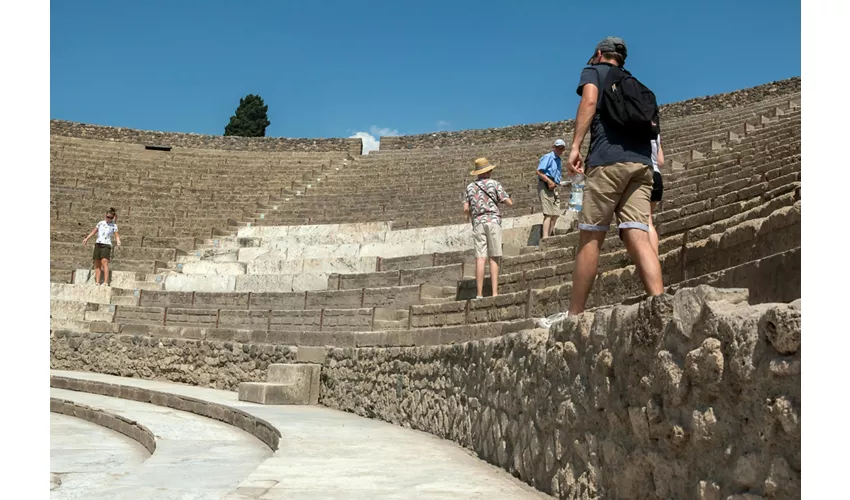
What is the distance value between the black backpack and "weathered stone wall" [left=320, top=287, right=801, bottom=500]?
0.84 meters

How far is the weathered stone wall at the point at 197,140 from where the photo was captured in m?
28.1

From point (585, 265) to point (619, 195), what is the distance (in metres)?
0.35

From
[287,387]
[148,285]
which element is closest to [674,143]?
[148,285]

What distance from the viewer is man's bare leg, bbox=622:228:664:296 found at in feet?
11.3

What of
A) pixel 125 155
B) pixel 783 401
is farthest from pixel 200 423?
pixel 125 155

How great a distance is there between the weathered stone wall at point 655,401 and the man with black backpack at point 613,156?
37 cm

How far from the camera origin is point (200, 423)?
7672 mm

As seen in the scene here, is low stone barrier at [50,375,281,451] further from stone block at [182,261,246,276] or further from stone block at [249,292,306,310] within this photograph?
stone block at [182,261,246,276]

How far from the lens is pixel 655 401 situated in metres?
2.80

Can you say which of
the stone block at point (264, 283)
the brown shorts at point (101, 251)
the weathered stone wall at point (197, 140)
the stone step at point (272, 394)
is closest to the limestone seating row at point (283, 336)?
the stone step at point (272, 394)

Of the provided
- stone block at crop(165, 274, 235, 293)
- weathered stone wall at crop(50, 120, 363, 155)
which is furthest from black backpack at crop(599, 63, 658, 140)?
weathered stone wall at crop(50, 120, 363, 155)

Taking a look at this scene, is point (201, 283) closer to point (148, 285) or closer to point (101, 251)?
point (148, 285)

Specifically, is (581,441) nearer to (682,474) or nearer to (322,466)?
(682,474)

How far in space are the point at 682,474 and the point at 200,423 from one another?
19.3ft
